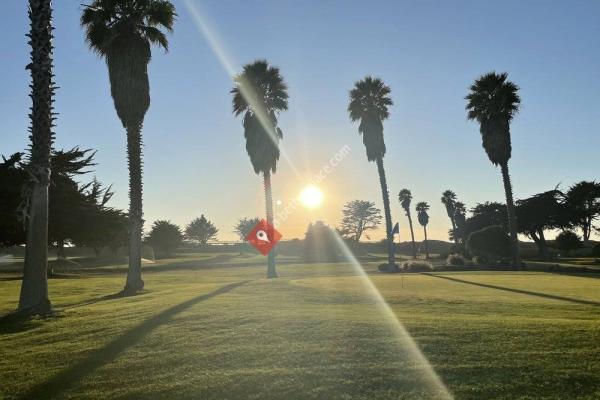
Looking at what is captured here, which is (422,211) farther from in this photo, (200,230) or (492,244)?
(200,230)

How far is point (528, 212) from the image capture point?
8900cm

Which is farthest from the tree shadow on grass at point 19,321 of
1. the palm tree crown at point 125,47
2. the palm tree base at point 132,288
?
the palm tree crown at point 125,47

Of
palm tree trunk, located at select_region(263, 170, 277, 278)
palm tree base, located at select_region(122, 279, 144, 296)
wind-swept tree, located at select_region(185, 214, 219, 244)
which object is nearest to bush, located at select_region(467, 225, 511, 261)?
palm tree trunk, located at select_region(263, 170, 277, 278)

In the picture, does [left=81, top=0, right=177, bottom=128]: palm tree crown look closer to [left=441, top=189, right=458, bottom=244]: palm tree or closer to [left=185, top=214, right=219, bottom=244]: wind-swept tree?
[left=441, top=189, right=458, bottom=244]: palm tree

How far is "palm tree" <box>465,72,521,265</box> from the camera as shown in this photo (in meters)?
46.4

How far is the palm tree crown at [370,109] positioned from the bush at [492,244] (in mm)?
21641

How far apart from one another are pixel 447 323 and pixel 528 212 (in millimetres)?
88735

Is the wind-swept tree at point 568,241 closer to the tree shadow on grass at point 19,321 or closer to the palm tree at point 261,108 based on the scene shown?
the palm tree at point 261,108

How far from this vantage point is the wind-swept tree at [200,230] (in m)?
181

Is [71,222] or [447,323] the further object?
[71,222]

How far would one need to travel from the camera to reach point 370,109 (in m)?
48.6

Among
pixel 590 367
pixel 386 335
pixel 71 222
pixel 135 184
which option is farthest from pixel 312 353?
pixel 71 222

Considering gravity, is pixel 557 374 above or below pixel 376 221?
below

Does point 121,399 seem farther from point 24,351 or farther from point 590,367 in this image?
point 590,367
